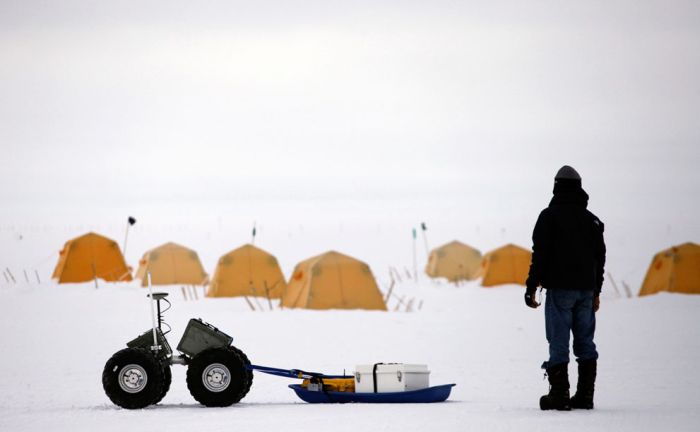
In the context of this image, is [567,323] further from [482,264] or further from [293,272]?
[482,264]

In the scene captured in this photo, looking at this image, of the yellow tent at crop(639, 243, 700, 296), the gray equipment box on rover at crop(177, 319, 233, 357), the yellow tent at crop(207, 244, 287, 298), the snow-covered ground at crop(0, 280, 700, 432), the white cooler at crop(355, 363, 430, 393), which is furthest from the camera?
the yellow tent at crop(639, 243, 700, 296)

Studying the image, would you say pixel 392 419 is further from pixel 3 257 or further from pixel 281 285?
pixel 3 257

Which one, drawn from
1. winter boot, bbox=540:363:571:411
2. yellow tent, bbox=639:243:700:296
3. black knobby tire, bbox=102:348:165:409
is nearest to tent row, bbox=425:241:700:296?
yellow tent, bbox=639:243:700:296

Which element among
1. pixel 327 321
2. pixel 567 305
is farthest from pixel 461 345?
pixel 567 305

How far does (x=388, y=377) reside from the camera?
10.5 m

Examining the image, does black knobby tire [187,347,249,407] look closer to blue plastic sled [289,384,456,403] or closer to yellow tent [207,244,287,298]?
blue plastic sled [289,384,456,403]

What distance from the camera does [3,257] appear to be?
4491 centimetres

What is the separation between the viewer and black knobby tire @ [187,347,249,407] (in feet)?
33.8

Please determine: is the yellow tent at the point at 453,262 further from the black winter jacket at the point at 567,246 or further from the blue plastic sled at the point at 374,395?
the black winter jacket at the point at 567,246

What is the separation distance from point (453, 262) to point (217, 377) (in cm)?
3366

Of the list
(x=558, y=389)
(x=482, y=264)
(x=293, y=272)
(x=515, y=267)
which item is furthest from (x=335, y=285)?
(x=558, y=389)

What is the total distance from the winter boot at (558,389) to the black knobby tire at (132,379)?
13.0 ft

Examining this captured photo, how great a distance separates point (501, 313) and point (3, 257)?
26729 mm

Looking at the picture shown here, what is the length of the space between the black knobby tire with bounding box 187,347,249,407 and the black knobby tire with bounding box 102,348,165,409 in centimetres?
37
